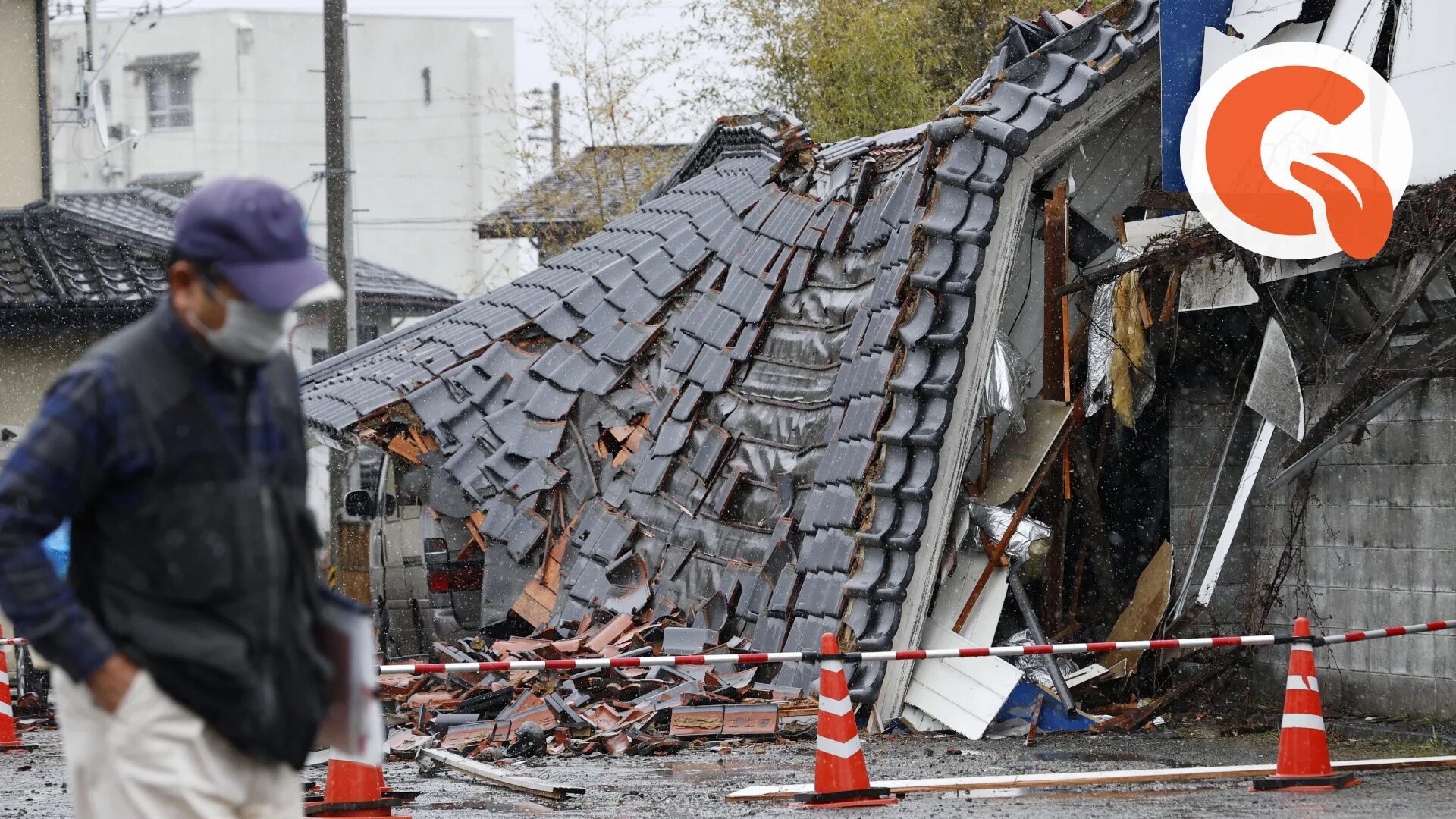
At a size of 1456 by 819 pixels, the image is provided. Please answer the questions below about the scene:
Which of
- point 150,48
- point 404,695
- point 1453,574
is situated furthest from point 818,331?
point 150,48

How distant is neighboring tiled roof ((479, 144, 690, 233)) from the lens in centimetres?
3716

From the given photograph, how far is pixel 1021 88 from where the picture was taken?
11.3m

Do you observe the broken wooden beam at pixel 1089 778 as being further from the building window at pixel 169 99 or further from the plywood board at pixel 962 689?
the building window at pixel 169 99

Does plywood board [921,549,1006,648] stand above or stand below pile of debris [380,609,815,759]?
above

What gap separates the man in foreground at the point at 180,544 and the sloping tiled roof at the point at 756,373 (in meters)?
7.46

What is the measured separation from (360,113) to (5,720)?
4192 centimetres

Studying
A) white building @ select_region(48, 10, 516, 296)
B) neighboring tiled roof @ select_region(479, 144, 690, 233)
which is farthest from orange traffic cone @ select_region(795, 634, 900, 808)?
white building @ select_region(48, 10, 516, 296)

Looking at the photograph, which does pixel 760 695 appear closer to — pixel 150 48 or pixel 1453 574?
pixel 1453 574

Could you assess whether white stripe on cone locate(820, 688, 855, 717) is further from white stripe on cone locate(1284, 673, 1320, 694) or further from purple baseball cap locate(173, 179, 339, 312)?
purple baseball cap locate(173, 179, 339, 312)

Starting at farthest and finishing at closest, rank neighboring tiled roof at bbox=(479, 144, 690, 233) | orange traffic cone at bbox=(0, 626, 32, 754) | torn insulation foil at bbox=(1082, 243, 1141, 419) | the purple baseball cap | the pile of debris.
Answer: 1. neighboring tiled roof at bbox=(479, 144, 690, 233)
2. orange traffic cone at bbox=(0, 626, 32, 754)
3. torn insulation foil at bbox=(1082, 243, 1141, 419)
4. the pile of debris
5. the purple baseball cap

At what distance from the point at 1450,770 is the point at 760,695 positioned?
14.3ft

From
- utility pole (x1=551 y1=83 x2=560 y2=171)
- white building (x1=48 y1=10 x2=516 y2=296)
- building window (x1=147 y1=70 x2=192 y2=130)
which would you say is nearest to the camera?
utility pole (x1=551 y1=83 x2=560 y2=171)

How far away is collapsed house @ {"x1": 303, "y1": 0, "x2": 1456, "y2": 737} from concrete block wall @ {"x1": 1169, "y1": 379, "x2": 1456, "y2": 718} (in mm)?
47
